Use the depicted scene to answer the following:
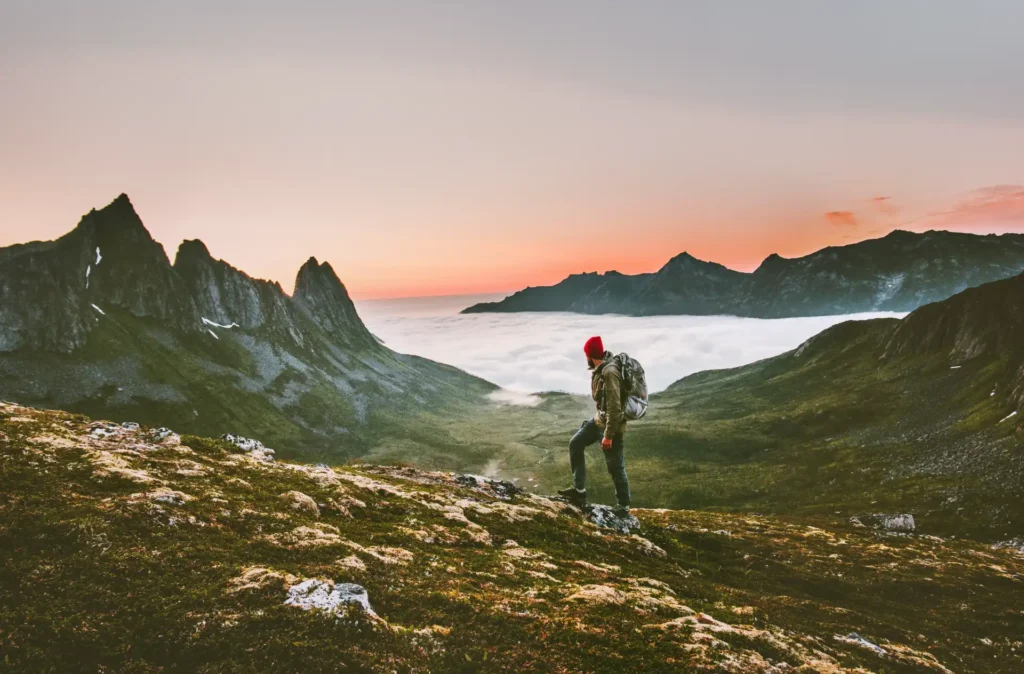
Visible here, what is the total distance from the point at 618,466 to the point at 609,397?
162 inches

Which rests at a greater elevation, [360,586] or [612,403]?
[612,403]

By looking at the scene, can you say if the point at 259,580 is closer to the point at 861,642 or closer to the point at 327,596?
the point at 327,596

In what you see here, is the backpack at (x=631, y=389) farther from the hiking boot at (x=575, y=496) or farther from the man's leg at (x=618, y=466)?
the hiking boot at (x=575, y=496)

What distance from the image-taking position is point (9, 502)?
42.0 ft

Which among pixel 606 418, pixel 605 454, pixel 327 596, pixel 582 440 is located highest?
pixel 606 418

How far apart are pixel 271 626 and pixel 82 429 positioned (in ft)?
59.8

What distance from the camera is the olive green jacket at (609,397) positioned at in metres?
20.6

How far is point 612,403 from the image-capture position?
67.9ft

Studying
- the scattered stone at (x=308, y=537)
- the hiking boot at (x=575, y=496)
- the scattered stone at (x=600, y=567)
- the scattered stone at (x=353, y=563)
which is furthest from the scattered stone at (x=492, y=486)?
the scattered stone at (x=353, y=563)

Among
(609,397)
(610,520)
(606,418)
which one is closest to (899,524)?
(610,520)

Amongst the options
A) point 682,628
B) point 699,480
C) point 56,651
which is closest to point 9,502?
point 56,651

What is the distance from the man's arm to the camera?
20625 mm

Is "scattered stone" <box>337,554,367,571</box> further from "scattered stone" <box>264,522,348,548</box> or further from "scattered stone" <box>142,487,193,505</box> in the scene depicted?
"scattered stone" <box>142,487,193,505</box>

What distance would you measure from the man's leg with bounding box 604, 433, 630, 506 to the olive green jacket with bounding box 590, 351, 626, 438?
736 mm
